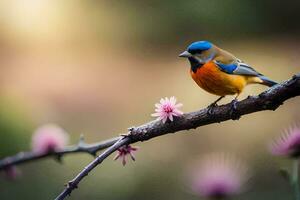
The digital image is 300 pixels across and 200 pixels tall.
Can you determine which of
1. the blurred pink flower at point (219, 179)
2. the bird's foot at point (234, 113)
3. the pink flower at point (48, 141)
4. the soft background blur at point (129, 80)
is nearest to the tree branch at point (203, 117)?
the bird's foot at point (234, 113)

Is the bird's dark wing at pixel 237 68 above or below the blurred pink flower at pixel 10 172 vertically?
above

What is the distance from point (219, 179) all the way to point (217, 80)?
534 millimetres

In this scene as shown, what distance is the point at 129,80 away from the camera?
883 centimetres

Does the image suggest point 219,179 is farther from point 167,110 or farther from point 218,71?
point 218,71

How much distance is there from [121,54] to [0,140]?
489 cm

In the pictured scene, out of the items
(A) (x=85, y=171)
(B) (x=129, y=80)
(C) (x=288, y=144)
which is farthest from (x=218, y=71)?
(B) (x=129, y=80)

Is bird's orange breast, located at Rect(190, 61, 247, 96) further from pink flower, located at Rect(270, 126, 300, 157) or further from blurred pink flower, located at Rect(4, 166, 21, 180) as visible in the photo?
blurred pink flower, located at Rect(4, 166, 21, 180)

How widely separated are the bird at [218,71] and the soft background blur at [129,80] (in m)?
2.57

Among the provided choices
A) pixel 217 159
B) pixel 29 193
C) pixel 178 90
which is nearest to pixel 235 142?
pixel 178 90

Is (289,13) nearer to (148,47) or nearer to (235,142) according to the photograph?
(148,47)

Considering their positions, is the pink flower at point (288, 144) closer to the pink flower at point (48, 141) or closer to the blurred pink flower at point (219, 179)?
the blurred pink flower at point (219, 179)

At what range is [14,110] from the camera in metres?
5.71

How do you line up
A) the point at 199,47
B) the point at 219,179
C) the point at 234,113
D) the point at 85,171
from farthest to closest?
the point at 199,47
the point at 219,179
the point at 234,113
the point at 85,171

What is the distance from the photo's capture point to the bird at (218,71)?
6.84ft
